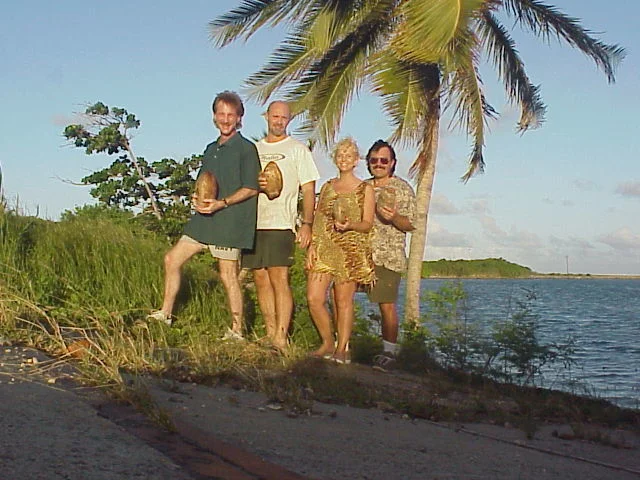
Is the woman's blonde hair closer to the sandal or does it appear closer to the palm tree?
the sandal

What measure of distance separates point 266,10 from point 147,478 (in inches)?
501

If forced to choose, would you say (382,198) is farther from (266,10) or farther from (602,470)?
(266,10)

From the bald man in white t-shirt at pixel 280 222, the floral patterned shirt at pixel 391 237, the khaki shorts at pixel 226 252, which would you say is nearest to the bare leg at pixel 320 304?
the bald man in white t-shirt at pixel 280 222

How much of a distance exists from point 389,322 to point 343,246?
2.92ft

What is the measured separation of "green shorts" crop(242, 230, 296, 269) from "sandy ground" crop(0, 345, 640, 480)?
226cm

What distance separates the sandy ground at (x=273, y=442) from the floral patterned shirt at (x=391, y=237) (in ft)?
9.09

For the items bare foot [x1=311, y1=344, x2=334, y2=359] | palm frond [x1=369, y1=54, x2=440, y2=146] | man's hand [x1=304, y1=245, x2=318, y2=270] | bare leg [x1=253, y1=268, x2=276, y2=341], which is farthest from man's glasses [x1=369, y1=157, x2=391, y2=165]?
palm frond [x1=369, y1=54, x2=440, y2=146]

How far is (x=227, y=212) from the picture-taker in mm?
7707

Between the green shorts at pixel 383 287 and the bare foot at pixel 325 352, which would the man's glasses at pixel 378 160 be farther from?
the bare foot at pixel 325 352

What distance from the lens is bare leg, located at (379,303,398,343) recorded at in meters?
8.23

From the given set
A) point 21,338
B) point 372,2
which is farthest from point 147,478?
point 372,2

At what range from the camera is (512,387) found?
794cm

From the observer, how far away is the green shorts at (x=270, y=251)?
7.90 metres

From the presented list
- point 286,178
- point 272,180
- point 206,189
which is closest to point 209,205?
point 206,189
